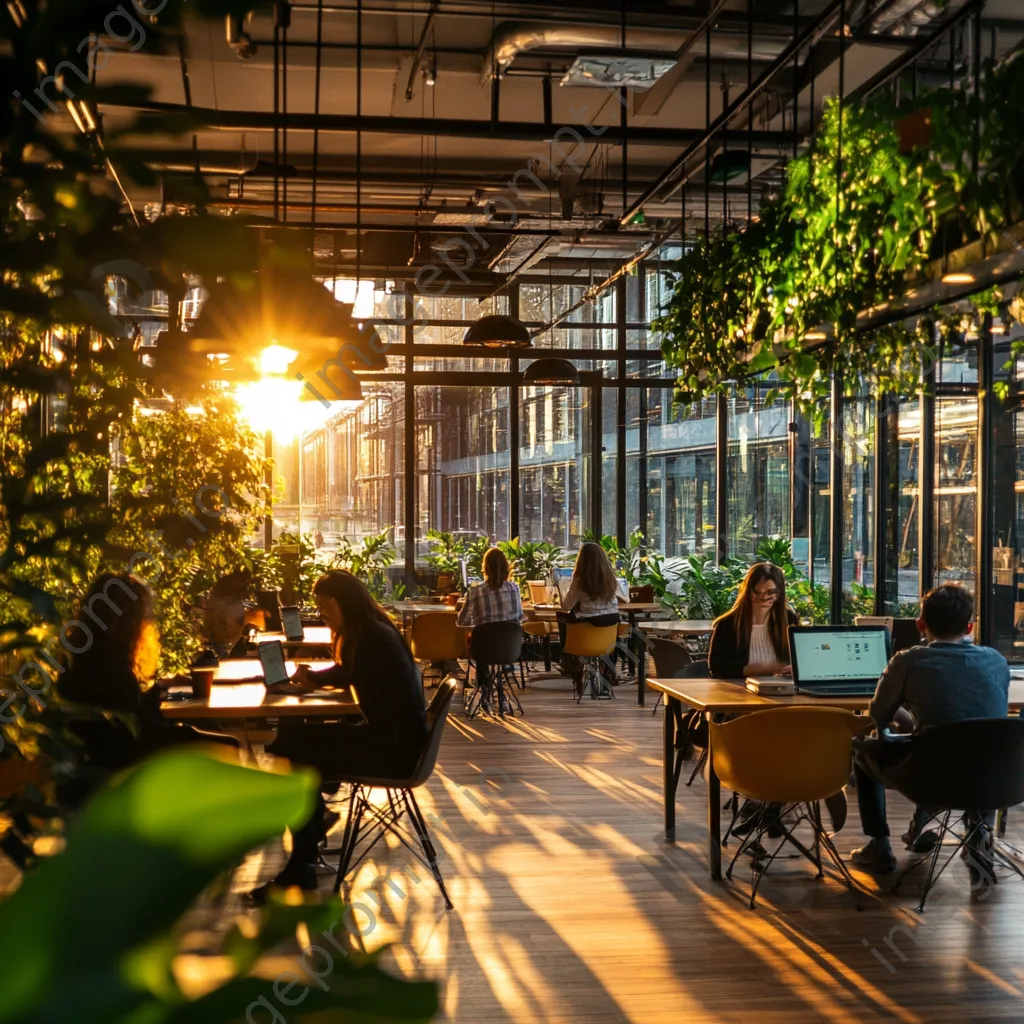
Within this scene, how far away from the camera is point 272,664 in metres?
5.96

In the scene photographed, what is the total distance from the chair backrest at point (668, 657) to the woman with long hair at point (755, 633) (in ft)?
4.65

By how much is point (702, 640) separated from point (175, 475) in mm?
6514

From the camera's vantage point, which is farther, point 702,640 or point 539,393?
point 539,393

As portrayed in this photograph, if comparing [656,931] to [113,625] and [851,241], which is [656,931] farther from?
[851,241]

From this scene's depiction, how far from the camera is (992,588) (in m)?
8.67

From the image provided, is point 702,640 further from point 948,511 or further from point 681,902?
point 681,902

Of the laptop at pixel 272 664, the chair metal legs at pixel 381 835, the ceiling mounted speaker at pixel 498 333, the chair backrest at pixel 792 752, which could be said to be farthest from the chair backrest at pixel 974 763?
the ceiling mounted speaker at pixel 498 333

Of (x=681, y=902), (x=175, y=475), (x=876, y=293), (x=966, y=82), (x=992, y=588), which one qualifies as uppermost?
(x=966, y=82)

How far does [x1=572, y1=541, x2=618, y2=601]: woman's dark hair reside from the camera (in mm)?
11188

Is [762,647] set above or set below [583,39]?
below

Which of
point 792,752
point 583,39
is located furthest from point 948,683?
point 583,39

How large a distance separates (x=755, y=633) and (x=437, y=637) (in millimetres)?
→ 4722

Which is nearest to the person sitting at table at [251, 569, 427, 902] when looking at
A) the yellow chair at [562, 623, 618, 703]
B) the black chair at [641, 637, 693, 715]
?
the black chair at [641, 637, 693, 715]

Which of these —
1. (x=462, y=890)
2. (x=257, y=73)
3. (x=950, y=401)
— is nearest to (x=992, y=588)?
(x=950, y=401)
